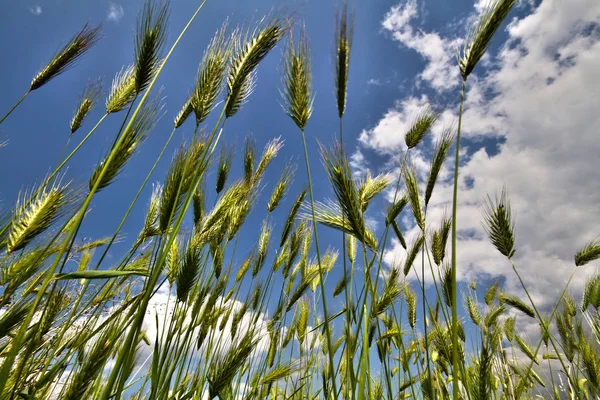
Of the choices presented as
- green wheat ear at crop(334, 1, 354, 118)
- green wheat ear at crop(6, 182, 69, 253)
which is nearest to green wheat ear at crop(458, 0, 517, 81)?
green wheat ear at crop(334, 1, 354, 118)

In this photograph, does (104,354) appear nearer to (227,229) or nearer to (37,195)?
(37,195)

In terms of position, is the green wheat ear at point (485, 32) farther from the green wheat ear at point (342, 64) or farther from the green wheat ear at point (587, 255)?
the green wheat ear at point (587, 255)

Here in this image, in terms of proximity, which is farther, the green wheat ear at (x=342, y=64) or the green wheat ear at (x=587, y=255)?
the green wheat ear at (x=587, y=255)

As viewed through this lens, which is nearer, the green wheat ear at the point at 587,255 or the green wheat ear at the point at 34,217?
the green wheat ear at the point at 34,217

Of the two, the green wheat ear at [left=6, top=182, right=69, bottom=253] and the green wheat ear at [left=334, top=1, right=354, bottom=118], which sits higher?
the green wheat ear at [left=334, top=1, right=354, bottom=118]

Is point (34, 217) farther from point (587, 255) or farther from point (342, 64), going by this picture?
point (587, 255)

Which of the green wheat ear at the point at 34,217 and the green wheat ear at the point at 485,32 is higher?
the green wheat ear at the point at 485,32

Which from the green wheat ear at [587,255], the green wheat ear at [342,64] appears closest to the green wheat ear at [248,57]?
the green wheat ear at [342,64]

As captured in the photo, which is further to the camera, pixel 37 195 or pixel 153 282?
pixel 37 195

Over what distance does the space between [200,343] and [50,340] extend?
819mm

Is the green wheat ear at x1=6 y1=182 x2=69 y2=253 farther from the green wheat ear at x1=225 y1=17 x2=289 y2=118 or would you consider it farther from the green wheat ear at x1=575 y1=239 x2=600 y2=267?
the green wheat ear at x1=575 y1=239 x2=600 y2=267

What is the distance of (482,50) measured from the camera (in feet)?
4.79

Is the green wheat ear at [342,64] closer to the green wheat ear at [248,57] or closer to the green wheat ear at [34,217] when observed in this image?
the green wheat ear at [248,57]

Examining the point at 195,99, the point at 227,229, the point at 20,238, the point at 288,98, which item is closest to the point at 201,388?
the point at 227,229
